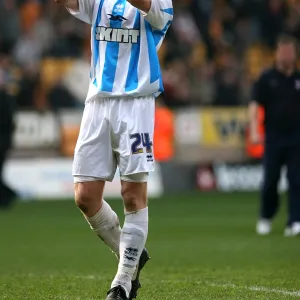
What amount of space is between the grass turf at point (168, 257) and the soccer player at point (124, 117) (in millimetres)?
691

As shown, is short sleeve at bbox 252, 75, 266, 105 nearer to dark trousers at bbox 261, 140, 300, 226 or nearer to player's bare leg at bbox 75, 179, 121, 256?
dark trousers at bbox 261, 140, 300, 226

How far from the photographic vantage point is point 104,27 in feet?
22.3

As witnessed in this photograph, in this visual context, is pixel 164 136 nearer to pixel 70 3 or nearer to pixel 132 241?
pixel 70 3

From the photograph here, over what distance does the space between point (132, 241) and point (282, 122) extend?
5.79m

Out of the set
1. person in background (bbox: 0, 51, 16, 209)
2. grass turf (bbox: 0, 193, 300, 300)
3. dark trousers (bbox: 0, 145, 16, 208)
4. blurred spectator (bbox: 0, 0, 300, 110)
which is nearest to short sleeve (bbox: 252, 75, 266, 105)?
grass turf (bbox: 0, 193, 300, 300)

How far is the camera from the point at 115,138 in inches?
265

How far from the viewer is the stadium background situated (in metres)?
11.8

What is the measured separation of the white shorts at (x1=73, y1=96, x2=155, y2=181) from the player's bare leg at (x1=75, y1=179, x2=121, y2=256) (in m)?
0.08

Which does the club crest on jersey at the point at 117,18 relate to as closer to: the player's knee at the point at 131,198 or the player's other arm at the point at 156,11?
the player's other arm at the point at 156,11

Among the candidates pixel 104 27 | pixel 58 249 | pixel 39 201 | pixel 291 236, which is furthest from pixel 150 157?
pixel 39 201

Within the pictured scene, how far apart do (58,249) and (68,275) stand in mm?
2654

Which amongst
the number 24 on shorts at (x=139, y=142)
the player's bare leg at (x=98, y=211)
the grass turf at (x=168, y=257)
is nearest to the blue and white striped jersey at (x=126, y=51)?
the number 24 on shorts at (x=139, y=142)

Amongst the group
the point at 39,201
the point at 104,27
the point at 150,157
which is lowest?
the point at 39,201

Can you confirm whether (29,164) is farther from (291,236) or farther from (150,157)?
(150,157)
